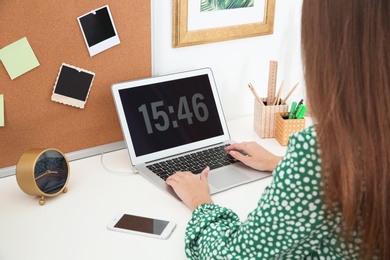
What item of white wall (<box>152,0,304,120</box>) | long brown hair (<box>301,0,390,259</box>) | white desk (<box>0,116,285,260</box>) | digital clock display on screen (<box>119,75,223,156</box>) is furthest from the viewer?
white wall (<box>152,0,304,120</box>)

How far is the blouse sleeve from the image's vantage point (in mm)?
714

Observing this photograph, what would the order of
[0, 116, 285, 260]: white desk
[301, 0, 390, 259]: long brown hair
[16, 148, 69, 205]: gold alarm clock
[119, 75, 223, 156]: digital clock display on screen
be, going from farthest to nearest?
[119, 75, 223, 156]: digital clock display on screen, [16, 148, 69, 205]: gold alarm clock, [0, 116, 285, 260]: white desk, [301, 0, 390, 259]: long brown hair

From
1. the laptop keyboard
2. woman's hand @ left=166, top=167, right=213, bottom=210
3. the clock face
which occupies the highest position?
the clock face

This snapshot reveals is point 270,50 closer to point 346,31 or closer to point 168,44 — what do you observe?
point 168,44

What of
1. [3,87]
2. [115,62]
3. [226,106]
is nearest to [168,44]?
[115,62]

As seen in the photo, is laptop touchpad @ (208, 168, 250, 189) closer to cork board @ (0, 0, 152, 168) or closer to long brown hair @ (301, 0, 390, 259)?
cork board @ (0, 0, 152, 168)

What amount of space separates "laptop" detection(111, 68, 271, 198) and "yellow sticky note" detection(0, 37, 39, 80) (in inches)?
8.3

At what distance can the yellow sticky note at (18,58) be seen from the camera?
114cm

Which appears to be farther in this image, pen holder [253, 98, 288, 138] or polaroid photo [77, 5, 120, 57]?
pen holder [253, 98, 288, 138]

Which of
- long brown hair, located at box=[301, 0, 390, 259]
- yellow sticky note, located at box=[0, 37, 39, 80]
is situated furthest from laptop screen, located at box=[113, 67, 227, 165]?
long brown hair, located at box=[301, 0, 390, 259]

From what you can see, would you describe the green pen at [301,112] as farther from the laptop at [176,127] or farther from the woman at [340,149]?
the woman at [340,149]

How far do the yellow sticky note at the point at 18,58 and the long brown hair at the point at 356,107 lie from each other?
0.71 m

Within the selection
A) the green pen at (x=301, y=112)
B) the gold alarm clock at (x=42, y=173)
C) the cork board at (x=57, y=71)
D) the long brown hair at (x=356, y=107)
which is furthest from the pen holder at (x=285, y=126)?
the long brown hair at (x=356, y=107)

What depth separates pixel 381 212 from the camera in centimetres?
71
